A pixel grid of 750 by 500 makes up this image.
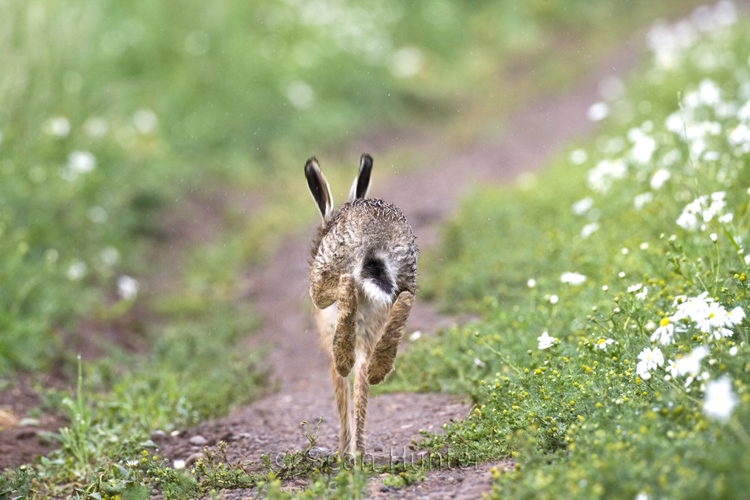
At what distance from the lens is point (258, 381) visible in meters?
6.26

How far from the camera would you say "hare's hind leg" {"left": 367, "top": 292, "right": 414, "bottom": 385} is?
3721 mm

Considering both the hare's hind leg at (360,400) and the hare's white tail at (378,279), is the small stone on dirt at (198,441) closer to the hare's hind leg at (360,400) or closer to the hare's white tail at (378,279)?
the hare's hind leg at (360,400)

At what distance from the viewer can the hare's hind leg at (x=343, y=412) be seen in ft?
13.2

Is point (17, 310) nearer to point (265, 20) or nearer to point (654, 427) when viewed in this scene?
point (654, 427)

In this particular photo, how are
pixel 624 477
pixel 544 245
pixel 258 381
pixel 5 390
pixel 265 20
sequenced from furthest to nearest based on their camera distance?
pixel 265 20
pixel 544 245
pixel 258 381
pixel 5 390
pixel 624 477

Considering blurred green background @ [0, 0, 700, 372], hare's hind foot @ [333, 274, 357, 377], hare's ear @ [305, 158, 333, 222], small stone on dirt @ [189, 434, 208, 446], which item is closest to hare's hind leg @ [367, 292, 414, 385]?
hare's hind foot @ [333, 274, 357, 377]

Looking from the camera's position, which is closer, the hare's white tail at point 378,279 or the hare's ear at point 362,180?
the hare's white tail at point 378,279

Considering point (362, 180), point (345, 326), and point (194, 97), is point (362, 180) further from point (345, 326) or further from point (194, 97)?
point (194, 97)

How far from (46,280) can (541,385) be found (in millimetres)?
4981

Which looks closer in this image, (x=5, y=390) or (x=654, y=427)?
(x=654, y=427)

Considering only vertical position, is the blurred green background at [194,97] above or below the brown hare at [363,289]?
above

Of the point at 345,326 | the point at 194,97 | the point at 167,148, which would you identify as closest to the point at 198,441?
the point at 345,326

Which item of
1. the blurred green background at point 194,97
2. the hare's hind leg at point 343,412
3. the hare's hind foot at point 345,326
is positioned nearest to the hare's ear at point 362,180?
the hare's hind foot at point 345,326

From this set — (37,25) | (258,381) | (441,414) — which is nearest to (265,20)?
(37,25)
